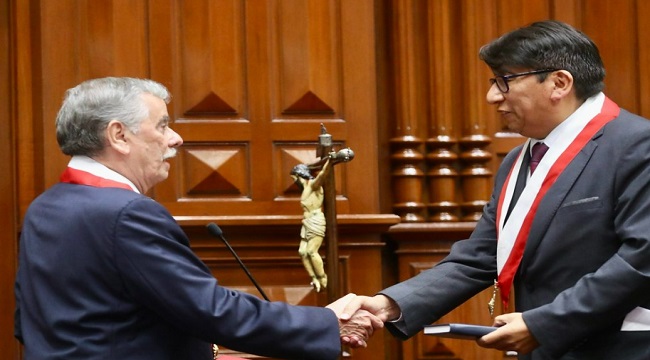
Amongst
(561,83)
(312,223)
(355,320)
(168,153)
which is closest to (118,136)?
(168,153)

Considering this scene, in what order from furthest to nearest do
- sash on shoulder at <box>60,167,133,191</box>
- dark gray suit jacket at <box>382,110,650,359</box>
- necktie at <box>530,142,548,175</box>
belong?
necktie at <box>530,142,548,175</box>, dark gray suit jacket at <box>382,110,650,359</box>, sash on shoulder at <box>60,167,133,191</box>

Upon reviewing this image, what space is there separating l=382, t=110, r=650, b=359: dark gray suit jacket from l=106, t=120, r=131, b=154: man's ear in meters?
1.11

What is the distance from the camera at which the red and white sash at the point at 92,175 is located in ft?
8.95

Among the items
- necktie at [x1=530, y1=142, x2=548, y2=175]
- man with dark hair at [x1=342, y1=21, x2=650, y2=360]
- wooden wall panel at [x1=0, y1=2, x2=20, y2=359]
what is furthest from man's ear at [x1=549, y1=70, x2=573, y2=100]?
wooden wall panel at [x1=0, y1=2, x2=20, y2=359]

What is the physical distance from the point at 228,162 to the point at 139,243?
213 cm

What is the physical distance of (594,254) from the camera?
2.94m

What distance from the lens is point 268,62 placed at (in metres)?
4.73

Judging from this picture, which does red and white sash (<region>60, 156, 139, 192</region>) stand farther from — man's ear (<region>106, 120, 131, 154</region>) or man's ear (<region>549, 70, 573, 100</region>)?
man's ear (<region>549, 70, 573, 100</region>)

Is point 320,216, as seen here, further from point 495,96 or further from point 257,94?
point 495,96

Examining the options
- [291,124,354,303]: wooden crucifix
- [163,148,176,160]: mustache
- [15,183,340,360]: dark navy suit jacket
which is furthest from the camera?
[291,124,354,303]: wooden crucifix

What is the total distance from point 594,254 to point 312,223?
59.7 inches

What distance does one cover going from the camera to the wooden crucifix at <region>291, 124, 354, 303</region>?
4.18m

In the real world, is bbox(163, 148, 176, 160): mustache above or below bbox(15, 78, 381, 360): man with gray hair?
above

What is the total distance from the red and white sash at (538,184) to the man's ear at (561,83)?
8 centimetres
